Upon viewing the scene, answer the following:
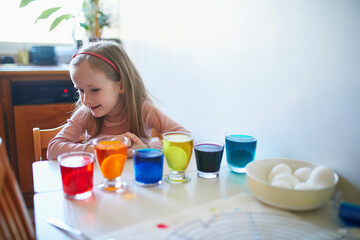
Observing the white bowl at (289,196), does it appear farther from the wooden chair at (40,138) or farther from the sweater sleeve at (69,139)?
the wooden chair at (40,138)

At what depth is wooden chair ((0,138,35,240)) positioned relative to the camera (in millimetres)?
473

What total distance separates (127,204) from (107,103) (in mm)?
589

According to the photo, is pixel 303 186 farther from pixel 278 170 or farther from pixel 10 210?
pixel 10 210

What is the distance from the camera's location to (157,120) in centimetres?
124

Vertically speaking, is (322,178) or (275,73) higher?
(275,73)

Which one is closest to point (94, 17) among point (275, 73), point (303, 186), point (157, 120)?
point (157, 120)

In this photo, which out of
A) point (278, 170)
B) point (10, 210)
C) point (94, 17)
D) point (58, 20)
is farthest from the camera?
point (94, 17)

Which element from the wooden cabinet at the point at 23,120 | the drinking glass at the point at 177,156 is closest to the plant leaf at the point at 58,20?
the wooden cabinet at the point at 23,120

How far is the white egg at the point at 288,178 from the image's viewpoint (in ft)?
2.22

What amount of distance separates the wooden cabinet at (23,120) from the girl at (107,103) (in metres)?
0.82

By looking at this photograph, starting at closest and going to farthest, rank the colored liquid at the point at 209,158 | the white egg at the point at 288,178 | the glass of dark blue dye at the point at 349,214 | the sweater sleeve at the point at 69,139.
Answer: the glass of dark blue dye at the point at 349,214, the white egg at the point at 288,178, the colored liquid at the point at 209,158, the sweater sleeve at the point at 69,139

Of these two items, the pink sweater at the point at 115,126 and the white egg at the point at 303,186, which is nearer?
the white egg at the point at 303,186

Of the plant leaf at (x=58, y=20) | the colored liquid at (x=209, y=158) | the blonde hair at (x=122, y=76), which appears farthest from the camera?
the plant leaf at (x=58, y=20)

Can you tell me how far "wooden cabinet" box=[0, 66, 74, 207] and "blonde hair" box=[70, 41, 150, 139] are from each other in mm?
907
